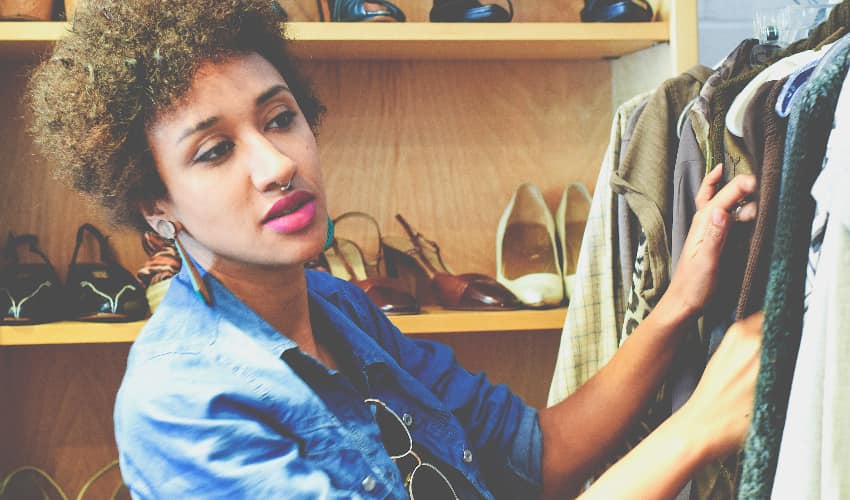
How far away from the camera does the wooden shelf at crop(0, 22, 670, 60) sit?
1240 millimetres

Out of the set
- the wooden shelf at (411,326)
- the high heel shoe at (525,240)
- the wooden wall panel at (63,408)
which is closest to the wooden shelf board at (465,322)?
the wooden shelf at (411,326)

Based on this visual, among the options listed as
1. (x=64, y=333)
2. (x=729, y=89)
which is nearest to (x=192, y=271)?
(x=64, y=333)

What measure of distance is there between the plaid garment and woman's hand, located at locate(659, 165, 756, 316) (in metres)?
0.20

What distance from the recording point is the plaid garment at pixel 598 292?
113cm

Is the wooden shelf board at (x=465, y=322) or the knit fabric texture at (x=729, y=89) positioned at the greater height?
the knit fabric texture at (x=729, y=89)

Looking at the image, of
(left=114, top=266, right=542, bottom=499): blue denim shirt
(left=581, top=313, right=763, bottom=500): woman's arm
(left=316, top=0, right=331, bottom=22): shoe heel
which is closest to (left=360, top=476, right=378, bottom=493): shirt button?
(left=114, top=266, right=542, bottom=499): blue denim shirt

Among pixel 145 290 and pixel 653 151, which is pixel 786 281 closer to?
pixel 653 151

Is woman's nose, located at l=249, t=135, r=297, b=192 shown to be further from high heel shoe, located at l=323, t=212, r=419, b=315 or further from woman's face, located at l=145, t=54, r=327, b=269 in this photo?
high heel shoe, located at l=323, t=212, r=419, b=315

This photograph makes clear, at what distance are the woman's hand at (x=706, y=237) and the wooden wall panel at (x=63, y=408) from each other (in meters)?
1.11

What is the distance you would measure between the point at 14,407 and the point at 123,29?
99 centimetres

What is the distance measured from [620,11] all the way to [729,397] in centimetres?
74

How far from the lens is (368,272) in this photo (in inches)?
63.0

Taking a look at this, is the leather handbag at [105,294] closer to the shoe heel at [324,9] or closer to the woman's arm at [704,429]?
the shoe heel at [324,9]

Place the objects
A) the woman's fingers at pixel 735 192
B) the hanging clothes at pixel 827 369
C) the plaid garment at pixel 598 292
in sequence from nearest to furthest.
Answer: the hanging clothes at pixel 827 369 < the woman's fingers at pixel 735 192 < the plaid garment at pixel 598 292
